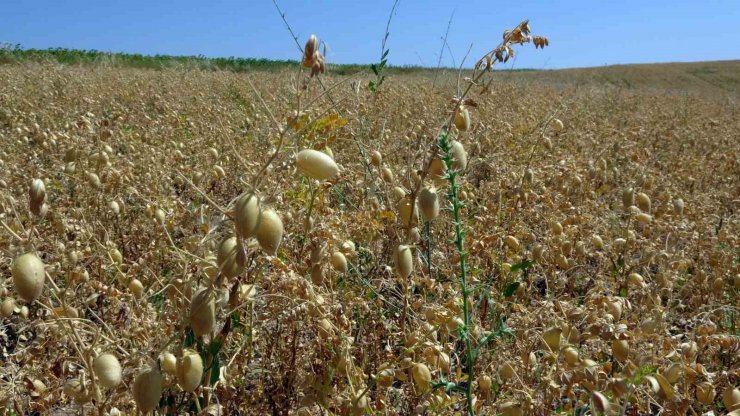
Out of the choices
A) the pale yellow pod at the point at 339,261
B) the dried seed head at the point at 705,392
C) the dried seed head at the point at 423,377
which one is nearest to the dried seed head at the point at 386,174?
the pale yellow pod at the point at 339,261

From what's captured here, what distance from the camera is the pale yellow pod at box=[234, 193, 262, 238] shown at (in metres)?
0.77

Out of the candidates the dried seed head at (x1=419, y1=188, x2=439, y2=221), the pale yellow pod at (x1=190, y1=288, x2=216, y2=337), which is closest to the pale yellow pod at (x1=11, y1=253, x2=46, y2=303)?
the pale yellow pod at (x1=190, y1=288, x2=216, y2=337)

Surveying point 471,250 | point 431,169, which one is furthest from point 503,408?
point 471,250

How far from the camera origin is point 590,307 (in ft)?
4.87

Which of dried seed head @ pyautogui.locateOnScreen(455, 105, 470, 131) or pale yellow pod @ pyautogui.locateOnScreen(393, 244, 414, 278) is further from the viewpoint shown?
dried seed head @ pyautogui.locateOnScreen(455, 105, 470, 131)

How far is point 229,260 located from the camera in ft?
2.61

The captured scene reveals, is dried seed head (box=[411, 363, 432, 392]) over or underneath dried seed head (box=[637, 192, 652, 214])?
underneath

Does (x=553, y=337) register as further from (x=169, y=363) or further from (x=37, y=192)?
(x=37, y=192)

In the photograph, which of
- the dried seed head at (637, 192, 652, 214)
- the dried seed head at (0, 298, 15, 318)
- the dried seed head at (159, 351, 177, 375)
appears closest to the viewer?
the dried seed head at (159, 351, 177, 375)

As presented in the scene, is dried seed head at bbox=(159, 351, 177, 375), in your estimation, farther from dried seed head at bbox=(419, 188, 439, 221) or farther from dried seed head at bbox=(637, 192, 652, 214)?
dried seed head at bbox=(637, 192, 652, 214)

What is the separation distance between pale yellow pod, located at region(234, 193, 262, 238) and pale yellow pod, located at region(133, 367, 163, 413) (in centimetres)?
24

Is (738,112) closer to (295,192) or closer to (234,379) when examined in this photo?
(295,192)

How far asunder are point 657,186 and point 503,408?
2.50 m

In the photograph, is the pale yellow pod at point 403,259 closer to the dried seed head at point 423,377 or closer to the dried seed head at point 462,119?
the dried seed head at point 423,377
